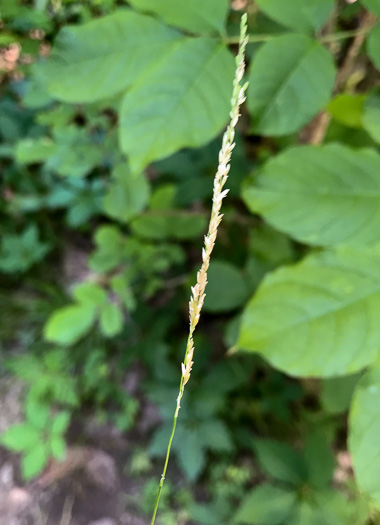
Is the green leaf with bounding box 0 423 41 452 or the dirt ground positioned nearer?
the green leaf with bounding box 0 423 41 452

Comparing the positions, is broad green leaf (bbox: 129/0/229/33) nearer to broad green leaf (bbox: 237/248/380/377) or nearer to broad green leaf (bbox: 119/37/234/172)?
broad green leaf (bbox: 119/37/234/172)

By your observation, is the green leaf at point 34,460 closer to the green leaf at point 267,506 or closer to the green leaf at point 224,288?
the green leaf at point 267,506

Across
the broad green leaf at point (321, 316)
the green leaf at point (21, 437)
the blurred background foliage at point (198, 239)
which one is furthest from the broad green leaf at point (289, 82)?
the green leaf at point (21, 437)

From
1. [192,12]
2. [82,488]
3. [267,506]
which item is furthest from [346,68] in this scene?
[82,488]

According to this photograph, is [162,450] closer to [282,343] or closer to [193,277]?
[193,277]

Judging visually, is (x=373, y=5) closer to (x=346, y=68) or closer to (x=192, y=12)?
(x=192, y=12)

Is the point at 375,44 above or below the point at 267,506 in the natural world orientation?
above

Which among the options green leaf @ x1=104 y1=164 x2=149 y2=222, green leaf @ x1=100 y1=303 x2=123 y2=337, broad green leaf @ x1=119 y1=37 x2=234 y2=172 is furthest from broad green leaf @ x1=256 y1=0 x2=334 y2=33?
green leaf @ x1=100 y1=303 x2=123 y2=337
